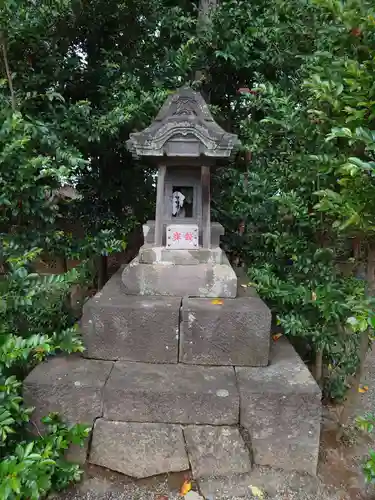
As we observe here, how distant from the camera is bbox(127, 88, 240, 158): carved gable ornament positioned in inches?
105

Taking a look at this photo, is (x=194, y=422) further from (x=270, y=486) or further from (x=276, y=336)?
(x=276, y=336)

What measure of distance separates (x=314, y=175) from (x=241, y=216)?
67.2 inches

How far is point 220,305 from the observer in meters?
2.65

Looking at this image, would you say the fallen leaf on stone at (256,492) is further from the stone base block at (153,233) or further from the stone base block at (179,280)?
the stone base block at (153,233)

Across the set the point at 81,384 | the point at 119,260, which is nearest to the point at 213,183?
the point at 119,260

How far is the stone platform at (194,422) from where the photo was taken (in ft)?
7.36

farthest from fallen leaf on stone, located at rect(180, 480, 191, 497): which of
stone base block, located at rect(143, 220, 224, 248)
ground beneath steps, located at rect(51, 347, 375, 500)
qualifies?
stone base block, located at rect(143, 220, 224, 248)

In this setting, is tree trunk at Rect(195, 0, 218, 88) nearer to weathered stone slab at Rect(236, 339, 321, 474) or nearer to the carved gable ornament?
the carved gable ornament

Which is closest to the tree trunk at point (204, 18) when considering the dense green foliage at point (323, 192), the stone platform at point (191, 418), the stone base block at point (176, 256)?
the dense green foliage at point (323, 192)

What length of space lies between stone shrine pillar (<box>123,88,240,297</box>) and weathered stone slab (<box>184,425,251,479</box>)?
0.95 meters

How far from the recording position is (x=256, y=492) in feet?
7.20

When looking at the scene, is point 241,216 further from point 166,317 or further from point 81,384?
point 81,384

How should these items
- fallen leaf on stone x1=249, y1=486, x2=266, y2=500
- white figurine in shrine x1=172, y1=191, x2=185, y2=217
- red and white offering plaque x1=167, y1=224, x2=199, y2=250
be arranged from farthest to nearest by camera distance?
white figurine in shrine x1=172, y1=191, x2=185, y2=217, red and white offering plaque x1=167, y1=224, x2=199, y2=250, fallen leaf on stone x1=249, y1=486, x2=266, y2=500

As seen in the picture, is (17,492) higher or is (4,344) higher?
(4,344)
